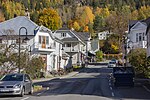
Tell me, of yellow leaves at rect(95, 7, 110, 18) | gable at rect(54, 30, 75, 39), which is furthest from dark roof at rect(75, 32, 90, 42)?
yellow leaves at rect(95, 7, 110, 18)

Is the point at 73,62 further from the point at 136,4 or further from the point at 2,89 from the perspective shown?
the point at 136,4

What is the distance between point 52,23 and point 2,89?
96533mm

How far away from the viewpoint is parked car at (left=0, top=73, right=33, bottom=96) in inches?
977

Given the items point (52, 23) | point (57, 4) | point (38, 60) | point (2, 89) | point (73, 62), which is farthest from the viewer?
point (57, 4)

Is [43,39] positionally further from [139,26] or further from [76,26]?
[76,26]

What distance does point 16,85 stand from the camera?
25.0 meters

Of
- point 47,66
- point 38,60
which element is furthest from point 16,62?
point 47,66

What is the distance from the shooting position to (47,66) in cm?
6656

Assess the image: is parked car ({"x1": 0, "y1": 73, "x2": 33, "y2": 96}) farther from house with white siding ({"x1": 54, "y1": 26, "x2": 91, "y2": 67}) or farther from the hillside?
the hillside

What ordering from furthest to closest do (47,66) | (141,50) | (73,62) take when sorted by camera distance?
(73,62) → (47,66) → (141,50)

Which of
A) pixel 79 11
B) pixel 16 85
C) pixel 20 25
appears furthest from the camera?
pixel 79 11

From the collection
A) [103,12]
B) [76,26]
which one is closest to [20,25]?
[76,26]

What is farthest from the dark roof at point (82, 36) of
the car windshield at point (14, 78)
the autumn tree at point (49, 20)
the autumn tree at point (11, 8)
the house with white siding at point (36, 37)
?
the car windshield at point (14, 78)

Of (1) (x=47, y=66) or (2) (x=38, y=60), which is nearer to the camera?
(2) (x=38, y=60)
